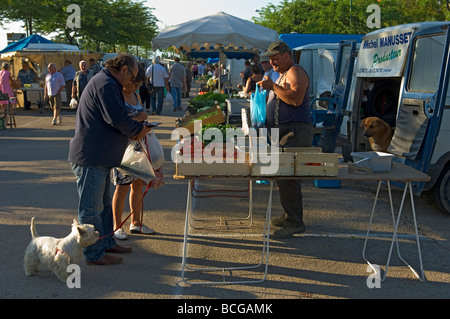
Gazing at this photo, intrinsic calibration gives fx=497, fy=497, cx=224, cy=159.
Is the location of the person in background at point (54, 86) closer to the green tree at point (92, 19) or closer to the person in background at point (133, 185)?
the person in background at point (133, 185)

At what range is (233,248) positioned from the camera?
551cm

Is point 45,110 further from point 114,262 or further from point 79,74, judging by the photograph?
point 114,262

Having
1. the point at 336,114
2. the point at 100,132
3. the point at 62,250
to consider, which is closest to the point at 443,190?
the point at 336,114

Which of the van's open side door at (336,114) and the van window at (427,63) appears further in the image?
the van's open side door at (336,114)

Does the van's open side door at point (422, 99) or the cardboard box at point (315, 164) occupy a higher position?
the van's open side door at point (422, 99)

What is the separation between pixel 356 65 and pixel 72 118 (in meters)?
12.2

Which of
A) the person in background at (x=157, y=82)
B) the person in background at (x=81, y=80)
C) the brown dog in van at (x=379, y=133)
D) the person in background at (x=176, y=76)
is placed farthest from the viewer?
the person in background at (x=176, y=76)

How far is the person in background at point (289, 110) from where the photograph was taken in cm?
532

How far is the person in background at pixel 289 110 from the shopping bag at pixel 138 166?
1.42 m

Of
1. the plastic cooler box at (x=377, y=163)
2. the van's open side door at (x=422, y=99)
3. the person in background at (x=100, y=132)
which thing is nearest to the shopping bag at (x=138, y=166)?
the person in background at (x=100, y=132)

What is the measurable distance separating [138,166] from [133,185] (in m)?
0.61

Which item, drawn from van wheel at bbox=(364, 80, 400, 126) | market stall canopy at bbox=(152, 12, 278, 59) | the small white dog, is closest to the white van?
van wheel at bbox=(364, 80, 400, 126)

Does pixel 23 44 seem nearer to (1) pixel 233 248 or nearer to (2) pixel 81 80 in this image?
(2) pixel 81 80

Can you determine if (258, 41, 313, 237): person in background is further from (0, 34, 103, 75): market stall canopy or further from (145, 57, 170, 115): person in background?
(0, 34, 103, 75): market stall canopy
